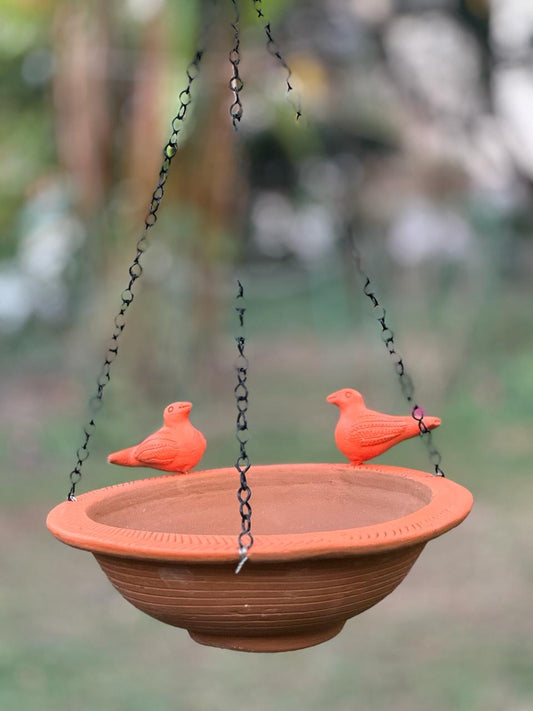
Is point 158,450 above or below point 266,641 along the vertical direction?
above

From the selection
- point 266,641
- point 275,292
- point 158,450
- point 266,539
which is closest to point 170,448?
point 158,450

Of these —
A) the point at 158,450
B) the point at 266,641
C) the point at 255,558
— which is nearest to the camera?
the point at 255,558

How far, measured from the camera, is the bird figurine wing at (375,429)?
2279 mm

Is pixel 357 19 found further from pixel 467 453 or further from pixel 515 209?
pixel 467 453

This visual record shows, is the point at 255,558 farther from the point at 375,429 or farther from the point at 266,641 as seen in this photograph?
the point at 375,429

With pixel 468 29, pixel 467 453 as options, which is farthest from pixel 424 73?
pixel 467 453

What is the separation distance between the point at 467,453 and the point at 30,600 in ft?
10.8

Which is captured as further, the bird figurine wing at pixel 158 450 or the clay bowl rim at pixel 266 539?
the bird figurine wing at pixel 158 450

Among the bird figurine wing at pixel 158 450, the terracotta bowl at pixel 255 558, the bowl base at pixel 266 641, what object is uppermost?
the bird figurine wing at pixel 158 450

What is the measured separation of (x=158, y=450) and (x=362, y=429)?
1.66 feet

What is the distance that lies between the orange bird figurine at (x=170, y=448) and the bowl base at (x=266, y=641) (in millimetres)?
476

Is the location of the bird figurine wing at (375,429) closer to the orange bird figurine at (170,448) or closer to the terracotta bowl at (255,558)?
the terracotta bowl at (255,558)

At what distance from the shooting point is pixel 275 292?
34.7ft

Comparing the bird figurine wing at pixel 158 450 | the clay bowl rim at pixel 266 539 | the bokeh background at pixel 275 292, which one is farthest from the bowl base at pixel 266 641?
the bokeh background at pixel 275 292
